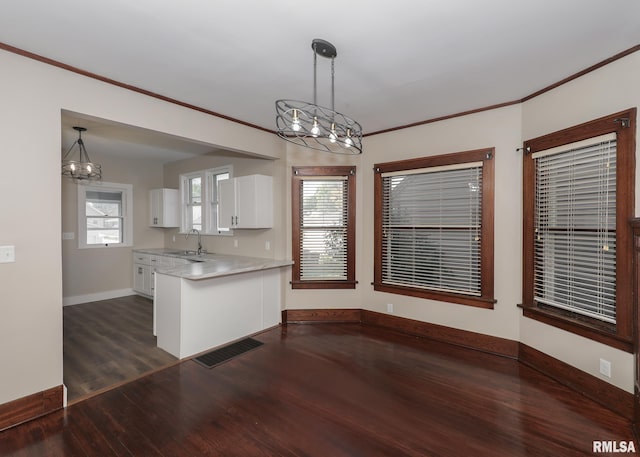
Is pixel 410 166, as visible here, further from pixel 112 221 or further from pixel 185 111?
pixel 112 221

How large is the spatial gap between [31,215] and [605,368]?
4518 millimetres

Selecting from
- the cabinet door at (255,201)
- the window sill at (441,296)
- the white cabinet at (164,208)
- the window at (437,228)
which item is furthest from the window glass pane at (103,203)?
the window sill at (441,296)

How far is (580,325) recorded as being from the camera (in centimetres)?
260

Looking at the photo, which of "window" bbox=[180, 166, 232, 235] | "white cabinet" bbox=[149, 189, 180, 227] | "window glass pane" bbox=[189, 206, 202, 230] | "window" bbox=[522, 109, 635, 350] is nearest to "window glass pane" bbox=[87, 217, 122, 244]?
"white cabinet" bbox=[149, 189, 180, 227]

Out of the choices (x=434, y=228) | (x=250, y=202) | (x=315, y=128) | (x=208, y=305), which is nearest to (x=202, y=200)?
(x=250, y=202)

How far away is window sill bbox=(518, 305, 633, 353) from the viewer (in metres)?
2.35

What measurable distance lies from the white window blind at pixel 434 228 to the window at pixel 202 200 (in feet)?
8.86

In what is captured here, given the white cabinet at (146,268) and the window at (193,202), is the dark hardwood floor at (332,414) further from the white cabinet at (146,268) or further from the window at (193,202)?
the window at (193,202)

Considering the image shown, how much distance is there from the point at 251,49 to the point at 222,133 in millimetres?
1476

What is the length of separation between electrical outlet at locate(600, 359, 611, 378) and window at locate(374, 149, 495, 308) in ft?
3.43

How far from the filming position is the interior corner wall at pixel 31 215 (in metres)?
2.16

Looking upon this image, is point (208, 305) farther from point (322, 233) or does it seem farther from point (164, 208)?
point (164, 208)

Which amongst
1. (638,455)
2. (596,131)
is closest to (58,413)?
(638,455)

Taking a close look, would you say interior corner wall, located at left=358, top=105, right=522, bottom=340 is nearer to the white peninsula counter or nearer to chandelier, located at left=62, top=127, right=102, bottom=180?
the white peninsula counter
